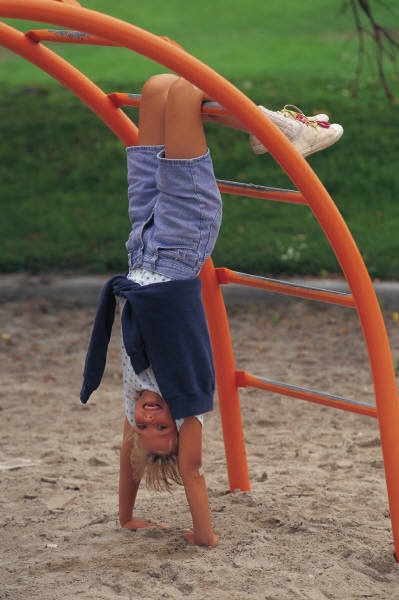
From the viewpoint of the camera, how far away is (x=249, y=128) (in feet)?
8.70

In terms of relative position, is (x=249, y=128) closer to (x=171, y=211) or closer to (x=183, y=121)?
(x=183, y=121)

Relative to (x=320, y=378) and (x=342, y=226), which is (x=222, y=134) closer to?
(x=320, y=378)

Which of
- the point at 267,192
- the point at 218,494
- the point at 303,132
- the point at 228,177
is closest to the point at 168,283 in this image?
the point at 267,192

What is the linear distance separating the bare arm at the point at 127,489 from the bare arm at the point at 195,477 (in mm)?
220

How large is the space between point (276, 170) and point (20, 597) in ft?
18.8

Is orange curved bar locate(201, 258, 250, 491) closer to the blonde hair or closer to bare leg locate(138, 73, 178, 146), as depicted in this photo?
the blonde hair

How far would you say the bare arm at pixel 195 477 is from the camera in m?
3.00

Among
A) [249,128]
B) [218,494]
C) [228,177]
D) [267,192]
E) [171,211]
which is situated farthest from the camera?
[228,177]

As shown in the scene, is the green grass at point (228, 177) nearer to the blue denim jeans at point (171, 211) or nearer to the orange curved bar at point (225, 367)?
the orange curved bar at point (225, 367)

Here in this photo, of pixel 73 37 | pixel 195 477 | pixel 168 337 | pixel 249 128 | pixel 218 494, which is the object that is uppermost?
pixel 73 37

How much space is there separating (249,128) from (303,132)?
7.3 inches

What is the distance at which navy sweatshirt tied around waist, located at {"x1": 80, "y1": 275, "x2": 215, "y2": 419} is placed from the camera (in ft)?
9.30

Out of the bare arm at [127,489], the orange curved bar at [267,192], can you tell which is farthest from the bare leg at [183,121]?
the bare arm at [127,489]

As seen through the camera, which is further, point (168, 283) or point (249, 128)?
point (168, 283)
